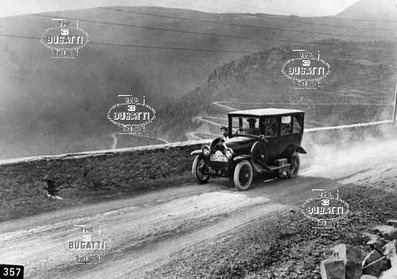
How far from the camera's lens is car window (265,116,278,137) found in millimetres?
→ 9586

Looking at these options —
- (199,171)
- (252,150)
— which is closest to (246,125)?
(252,150)

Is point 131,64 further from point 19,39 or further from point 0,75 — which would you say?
point 0,75

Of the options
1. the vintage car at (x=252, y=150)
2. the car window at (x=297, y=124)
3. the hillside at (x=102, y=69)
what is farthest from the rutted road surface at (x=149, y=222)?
the hillside at (x=102, y=69)

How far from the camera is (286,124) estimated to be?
1012 centimetres

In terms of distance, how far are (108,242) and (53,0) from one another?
26.4ft

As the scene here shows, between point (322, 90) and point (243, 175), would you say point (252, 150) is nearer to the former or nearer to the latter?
point (243, 175)

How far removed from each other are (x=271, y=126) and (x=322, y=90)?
69.1ft

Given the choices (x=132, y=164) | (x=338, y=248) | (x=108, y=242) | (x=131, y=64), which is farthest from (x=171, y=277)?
(x=131, y=64)

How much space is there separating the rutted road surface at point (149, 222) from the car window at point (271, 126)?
1.21m

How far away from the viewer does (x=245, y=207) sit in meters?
7.66

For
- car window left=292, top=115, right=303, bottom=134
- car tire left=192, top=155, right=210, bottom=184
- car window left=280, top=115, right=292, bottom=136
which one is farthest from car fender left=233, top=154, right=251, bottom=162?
car window left=292, top=115, right=303, bottom=134

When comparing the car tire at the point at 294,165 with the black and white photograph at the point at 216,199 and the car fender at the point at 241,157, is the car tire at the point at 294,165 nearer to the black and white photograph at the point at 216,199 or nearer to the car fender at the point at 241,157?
the black and white photograph at the point at 216,199

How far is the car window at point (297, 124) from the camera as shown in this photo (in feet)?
33.8

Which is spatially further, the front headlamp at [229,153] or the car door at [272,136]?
the car door at [272,136]
